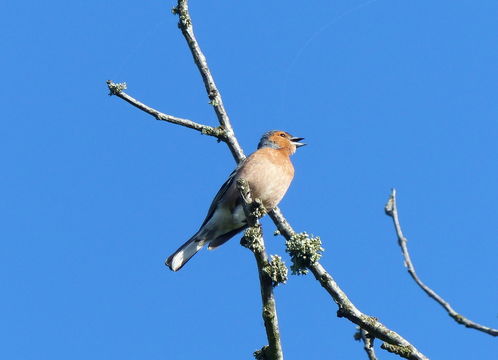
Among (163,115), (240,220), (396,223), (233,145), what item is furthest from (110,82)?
(396,223)

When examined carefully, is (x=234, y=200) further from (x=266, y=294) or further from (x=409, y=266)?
(x=409, y=266)

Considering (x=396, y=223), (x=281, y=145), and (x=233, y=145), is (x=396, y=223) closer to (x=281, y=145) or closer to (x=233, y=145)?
(x=233, y=145)

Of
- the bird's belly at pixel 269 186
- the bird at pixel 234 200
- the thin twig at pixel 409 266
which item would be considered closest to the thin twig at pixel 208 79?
the bird at pixel 234 200

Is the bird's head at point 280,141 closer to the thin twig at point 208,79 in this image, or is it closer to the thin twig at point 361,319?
the thin twig at point 208,79

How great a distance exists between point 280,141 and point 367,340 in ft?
16.4

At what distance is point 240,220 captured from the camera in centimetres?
923

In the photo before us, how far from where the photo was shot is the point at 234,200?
9.21m

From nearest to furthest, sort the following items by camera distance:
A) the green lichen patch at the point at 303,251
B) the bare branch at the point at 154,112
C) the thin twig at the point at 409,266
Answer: the thin twig at the point at 409,266, the green lichen patch at the point at 303,251, the bare branch at the point at 154,112

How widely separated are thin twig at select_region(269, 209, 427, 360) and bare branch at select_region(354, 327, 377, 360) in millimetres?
37

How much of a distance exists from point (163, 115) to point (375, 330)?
4004mm

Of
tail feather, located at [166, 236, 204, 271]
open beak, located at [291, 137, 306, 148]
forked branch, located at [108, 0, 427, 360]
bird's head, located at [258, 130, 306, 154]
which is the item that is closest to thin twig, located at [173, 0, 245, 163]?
forked branch, located at [108, 0, 427, 360]

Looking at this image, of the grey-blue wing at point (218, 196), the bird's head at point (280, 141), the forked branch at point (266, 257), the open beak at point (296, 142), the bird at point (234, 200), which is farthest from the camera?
the open beak at point (296, 142)

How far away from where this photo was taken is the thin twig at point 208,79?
8.85m

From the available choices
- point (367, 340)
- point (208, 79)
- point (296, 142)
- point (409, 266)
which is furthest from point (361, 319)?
point (296, 142)
